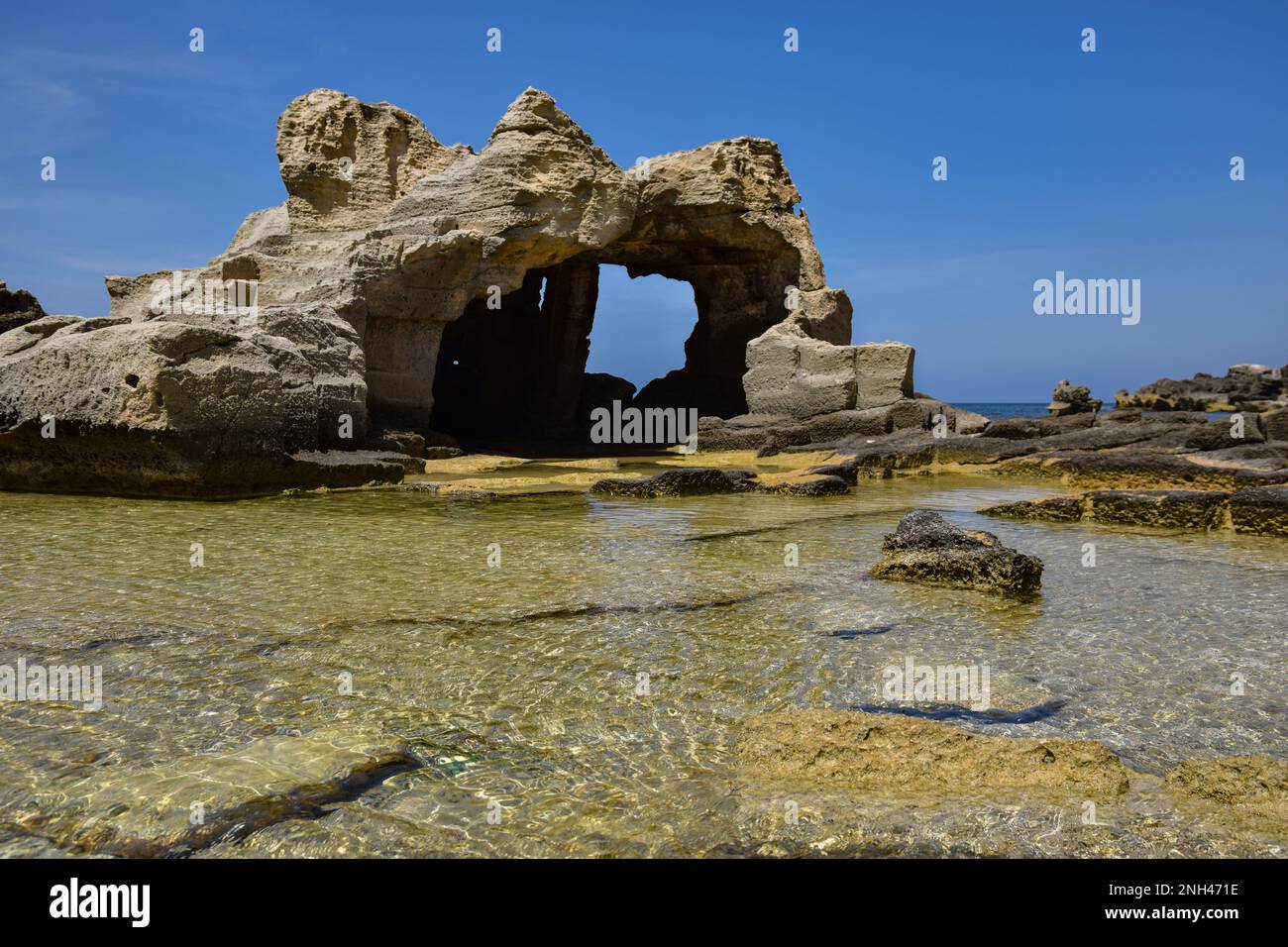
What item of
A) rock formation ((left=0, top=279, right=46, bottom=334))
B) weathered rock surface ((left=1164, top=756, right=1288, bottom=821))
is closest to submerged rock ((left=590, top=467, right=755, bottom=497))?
weathered rock surface ((left=1164, top=756, right=1288, bottom=821))

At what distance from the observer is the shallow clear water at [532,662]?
2553 millimetres

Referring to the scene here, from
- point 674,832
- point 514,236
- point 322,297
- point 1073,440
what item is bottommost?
point 674,832

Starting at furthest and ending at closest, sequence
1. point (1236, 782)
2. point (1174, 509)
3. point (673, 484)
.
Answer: point (673, 484) → point (1174, 509) → point (1236, 782)

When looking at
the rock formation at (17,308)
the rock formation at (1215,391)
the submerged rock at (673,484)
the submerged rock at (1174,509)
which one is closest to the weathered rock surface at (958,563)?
the submerged rock at (1174,509)

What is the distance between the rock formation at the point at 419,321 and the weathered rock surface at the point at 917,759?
8120mm

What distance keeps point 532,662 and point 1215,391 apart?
53043 mm

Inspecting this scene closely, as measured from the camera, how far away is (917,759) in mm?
2834

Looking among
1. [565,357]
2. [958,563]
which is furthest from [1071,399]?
[958,563]

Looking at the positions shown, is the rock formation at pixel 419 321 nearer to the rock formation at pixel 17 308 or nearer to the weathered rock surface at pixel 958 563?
the rock formation at pixel 17 308

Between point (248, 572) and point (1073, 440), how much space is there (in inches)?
523

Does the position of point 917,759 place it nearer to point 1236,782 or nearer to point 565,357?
point 1236,782

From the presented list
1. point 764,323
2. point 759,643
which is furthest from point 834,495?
point 764,323

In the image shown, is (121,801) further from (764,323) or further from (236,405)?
(764,323)
